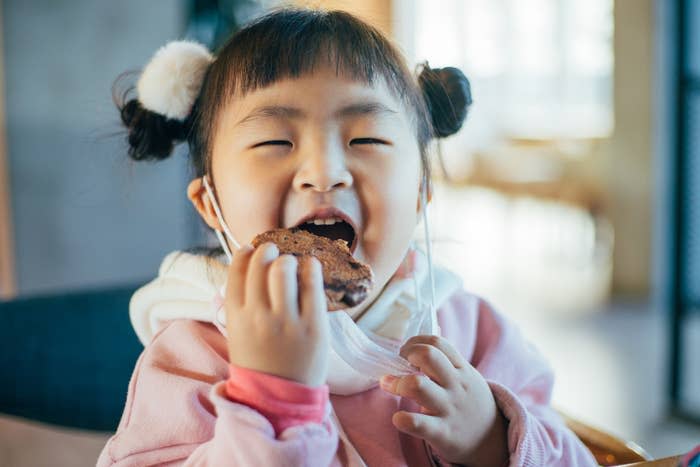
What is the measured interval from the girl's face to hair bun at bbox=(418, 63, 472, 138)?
0.14 metres

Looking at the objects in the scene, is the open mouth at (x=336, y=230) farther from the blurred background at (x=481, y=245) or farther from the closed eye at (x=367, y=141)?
the blurred background at (x=481, y=245)

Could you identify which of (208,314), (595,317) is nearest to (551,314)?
(595,317)

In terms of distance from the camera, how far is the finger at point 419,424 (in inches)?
27.0

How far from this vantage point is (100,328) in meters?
1.26

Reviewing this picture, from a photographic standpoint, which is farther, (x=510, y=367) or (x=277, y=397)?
(x=510, y=367)

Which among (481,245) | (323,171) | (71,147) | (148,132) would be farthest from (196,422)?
(481,245)

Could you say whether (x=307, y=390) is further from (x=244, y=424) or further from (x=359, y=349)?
(x=359, y=349)

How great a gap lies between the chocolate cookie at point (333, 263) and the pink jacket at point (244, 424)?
0.28 ft

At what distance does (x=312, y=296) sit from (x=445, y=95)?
1.31 feet

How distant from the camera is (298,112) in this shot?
0.72 meters

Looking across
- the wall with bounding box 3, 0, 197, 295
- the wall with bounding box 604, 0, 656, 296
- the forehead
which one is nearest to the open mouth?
the forehead

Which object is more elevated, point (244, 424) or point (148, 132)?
point (148, 132)

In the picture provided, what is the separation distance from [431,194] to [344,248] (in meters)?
0.25

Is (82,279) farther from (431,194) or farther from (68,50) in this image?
(431,194)
